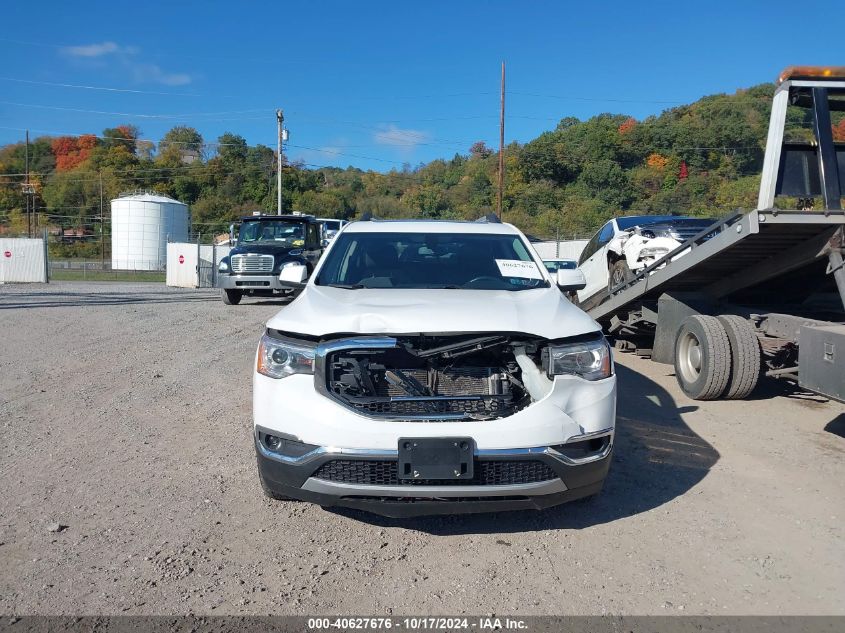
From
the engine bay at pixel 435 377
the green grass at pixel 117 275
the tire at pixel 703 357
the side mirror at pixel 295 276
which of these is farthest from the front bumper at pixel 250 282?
the green grass at pixel 117 275

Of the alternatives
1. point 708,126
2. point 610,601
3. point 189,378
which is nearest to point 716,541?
point 610,601

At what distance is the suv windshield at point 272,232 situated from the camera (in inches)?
674

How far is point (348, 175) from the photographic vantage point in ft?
241

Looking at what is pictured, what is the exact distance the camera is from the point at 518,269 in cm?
484

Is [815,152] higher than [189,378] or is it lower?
higher

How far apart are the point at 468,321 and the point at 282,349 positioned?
971mm

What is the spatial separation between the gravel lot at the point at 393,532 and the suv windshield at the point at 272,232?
439 inches

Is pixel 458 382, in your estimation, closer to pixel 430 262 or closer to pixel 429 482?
pixel 429 482

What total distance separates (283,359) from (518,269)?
2014 millimetres

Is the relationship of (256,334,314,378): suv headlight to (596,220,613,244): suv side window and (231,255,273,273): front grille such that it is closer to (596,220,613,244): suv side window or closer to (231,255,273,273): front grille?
(596,220,613,244): suv side window

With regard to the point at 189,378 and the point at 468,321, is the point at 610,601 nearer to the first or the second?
the point at 468,321

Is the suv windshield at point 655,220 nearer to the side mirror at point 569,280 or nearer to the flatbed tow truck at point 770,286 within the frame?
the flatbed tow truck at point 770,286

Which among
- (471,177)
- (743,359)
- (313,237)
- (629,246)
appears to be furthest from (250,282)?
(471,177)

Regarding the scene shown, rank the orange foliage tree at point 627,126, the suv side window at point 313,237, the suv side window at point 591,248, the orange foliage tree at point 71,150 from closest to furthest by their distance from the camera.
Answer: the suv side window at point 591,248 < the suv side window at point 313,237 < the orange foliage tree at point 627,126 < the orange foliage tree at point 71,150
